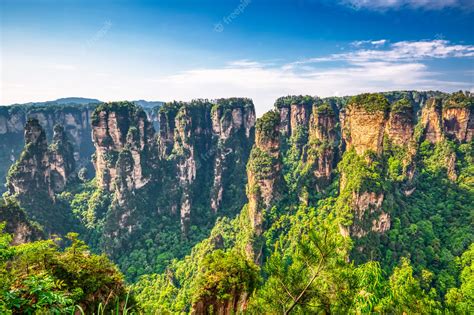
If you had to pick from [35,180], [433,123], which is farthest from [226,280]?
[35,180]

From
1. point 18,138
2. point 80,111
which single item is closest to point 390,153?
point 80,111

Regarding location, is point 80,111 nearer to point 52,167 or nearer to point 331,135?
point 52,167

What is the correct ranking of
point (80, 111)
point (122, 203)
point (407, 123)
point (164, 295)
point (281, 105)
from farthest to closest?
point (80, 111) → point (281, 105) → point (122, 203) → point (407, 123) → point (164, 295)

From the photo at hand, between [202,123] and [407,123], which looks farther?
[202,123]

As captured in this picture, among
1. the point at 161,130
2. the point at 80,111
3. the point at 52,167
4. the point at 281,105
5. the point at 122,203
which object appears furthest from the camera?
the point at 80,111

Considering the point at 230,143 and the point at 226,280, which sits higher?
the point at 230,143

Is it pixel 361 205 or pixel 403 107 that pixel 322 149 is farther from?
pixel 361 205

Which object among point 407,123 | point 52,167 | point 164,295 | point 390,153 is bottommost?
point 164,295

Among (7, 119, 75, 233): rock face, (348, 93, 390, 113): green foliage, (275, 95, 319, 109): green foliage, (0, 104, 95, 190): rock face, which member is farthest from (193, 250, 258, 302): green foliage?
(0, 104, 95, 190): rock face
